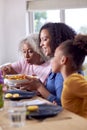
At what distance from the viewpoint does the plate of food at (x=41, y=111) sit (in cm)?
144

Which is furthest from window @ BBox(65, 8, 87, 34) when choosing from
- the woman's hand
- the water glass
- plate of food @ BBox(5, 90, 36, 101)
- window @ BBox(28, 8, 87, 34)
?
the water glass

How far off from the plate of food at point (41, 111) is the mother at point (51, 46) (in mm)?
543

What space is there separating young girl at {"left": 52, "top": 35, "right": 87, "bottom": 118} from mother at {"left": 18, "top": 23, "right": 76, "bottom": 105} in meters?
0.21

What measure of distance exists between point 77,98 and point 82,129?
0.58 m

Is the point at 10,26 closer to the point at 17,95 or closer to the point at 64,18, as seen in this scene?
the point at 64,18

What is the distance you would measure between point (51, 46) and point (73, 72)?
47cm

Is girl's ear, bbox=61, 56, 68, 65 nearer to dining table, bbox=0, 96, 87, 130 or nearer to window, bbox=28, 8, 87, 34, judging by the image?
dining table, bbox=0, 96, 87, 130

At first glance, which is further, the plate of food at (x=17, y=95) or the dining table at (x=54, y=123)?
the plate of food at (x=17, y=95)

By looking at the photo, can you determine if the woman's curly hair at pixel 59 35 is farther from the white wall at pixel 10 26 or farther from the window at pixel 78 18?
the white wall at pixel 10 26

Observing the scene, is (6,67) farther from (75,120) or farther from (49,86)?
(75,120)

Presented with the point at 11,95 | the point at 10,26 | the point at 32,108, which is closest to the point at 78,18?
the point at 10,26

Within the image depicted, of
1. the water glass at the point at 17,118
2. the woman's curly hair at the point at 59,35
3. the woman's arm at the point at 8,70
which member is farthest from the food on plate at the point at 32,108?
the woman's arm at the point at 8,70

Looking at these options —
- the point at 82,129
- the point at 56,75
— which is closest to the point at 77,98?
the point at 56,75

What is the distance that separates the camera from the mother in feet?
7.08
